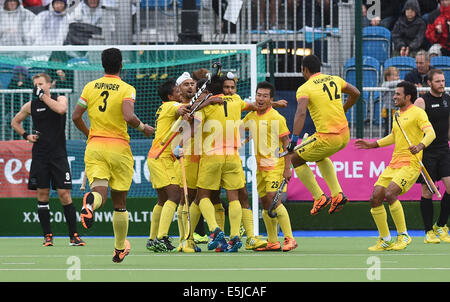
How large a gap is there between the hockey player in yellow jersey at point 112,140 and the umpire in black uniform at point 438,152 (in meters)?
5.96

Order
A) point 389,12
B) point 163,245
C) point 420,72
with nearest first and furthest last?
point 163,245 < point 420,72 < point 389,12

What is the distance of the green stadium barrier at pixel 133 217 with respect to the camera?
54.0 ft

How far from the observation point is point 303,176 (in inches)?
466

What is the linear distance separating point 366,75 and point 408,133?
5201mm

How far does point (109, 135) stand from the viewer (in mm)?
9414

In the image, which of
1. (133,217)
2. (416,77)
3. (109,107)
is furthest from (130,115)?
(416,77)

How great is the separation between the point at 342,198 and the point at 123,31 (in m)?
7.95

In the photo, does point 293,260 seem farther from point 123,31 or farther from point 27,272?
point 123,31

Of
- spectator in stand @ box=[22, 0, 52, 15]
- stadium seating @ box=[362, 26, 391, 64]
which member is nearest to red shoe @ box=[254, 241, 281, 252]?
stadium seating @ box=[362, 26, 391, 64]

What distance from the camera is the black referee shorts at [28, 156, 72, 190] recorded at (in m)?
13.6

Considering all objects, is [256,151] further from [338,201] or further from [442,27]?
[442,27]

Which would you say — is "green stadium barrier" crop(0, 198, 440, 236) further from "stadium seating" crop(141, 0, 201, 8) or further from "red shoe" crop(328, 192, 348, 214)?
"red shoe" crop(328, 192, 348, 214)

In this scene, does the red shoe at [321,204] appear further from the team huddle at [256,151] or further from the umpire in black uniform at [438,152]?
the umpire in black uniform at [438,152]

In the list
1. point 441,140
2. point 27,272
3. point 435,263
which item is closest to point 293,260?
point 435,263
